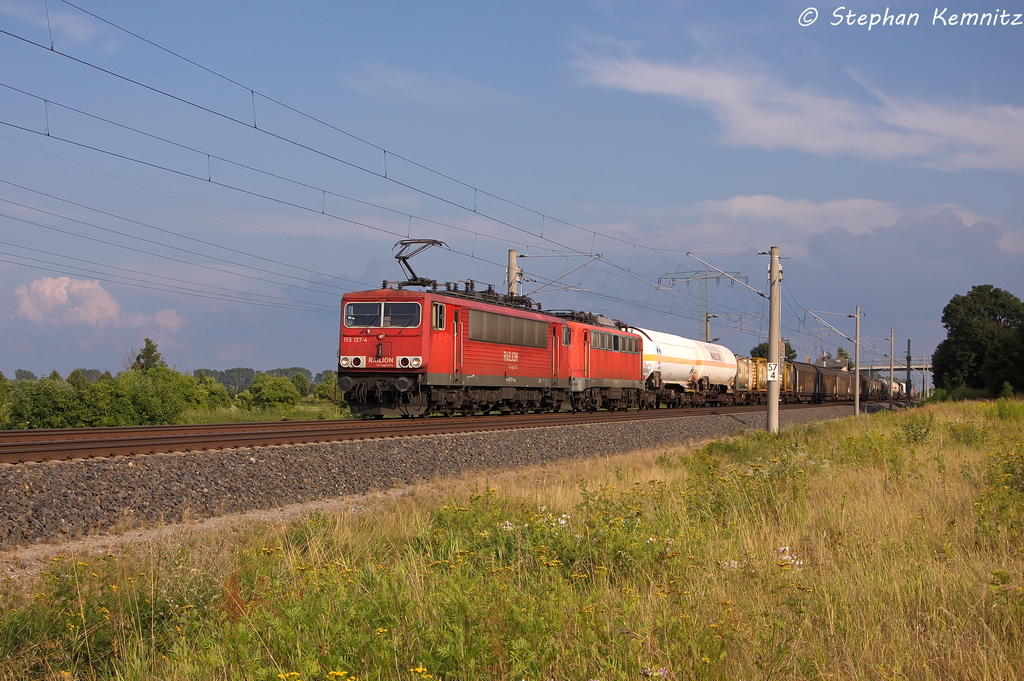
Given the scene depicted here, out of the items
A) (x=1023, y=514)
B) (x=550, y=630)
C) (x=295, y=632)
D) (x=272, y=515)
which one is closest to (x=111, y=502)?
(x=272, y=515)

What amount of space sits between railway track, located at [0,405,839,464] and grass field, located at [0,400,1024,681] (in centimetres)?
475

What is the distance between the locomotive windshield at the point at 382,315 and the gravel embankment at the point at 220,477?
197 inches

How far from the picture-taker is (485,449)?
17781 millimetres

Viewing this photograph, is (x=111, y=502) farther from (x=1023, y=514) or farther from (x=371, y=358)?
(x=371, y=358)

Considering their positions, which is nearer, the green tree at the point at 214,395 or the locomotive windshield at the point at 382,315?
the locomotive windshield at the point at 382,315

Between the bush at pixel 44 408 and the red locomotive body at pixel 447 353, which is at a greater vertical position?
the red locomotive body at pixel 447 353

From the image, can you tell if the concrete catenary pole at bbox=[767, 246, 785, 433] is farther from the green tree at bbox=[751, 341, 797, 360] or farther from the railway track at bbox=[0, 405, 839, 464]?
the green tree at bbox=[751, 341, 797, 360]

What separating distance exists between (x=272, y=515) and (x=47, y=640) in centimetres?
543

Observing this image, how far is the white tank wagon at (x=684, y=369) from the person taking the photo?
1631 inches

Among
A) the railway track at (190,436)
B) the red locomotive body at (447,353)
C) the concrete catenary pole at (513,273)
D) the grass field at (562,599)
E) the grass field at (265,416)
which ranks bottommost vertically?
the grass field at (265,416)

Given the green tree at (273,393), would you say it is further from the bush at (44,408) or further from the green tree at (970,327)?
the green tree at (970,327)

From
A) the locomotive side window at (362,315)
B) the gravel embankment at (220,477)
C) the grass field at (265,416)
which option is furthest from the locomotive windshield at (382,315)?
the grass field at (265,416)

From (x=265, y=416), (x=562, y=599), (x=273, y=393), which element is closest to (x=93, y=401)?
(x=265, y=416)

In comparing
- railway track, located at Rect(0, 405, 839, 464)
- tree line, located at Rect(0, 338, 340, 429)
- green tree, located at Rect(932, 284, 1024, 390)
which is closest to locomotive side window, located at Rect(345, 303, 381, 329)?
railway track, located at Rect(0, 405, 839, 464)
